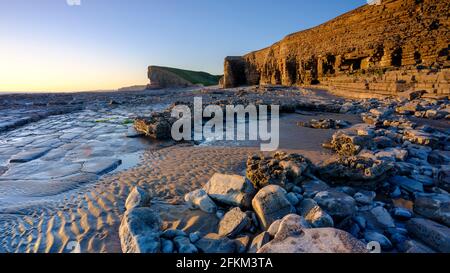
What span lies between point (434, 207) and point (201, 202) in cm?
243

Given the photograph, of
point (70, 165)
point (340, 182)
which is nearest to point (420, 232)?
point (340, 182)

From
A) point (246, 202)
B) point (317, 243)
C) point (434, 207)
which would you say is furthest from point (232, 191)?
point (434, 207)

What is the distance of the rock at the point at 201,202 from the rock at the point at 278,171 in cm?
70

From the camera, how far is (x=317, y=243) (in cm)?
174

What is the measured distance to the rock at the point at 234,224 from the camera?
229 centimetres

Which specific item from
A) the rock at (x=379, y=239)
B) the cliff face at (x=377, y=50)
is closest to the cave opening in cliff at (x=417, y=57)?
the cliff face at (x=377, y=50)

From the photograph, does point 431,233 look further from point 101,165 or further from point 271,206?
point 101,165

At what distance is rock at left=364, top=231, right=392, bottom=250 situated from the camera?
198 centimetres

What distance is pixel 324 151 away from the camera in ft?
16.1

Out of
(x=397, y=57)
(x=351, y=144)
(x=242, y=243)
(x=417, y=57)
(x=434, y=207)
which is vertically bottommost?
(x=242, y=243)

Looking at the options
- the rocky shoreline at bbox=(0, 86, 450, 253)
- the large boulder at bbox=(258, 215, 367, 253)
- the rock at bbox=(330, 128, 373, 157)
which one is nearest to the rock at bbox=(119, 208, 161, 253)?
the rocky shoreline at bbox=(0, 86, 450, 253)
